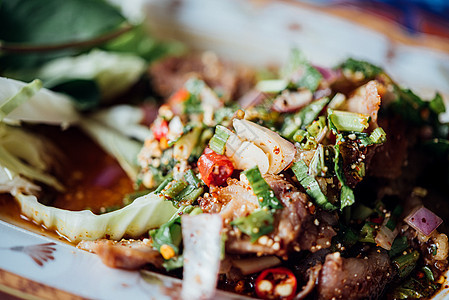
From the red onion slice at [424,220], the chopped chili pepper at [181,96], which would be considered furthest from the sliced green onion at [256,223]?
the chopped chili pepper at [181,96]

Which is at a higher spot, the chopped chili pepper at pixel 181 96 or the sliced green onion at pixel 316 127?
the sliced green onion at pixel 316 127

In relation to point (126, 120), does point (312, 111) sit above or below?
above

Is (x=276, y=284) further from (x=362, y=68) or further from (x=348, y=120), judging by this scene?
(x=362, y=68)

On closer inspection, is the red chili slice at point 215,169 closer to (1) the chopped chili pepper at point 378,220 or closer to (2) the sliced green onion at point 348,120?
(2) the sliced green onion at point 348,120

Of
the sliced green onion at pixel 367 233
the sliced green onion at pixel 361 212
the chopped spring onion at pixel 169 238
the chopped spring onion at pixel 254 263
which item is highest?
the chopped spring onion at pixel 169 238

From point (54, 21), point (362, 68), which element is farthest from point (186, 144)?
point (54, 21)

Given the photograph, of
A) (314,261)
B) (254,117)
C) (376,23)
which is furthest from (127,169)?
(376,23)
